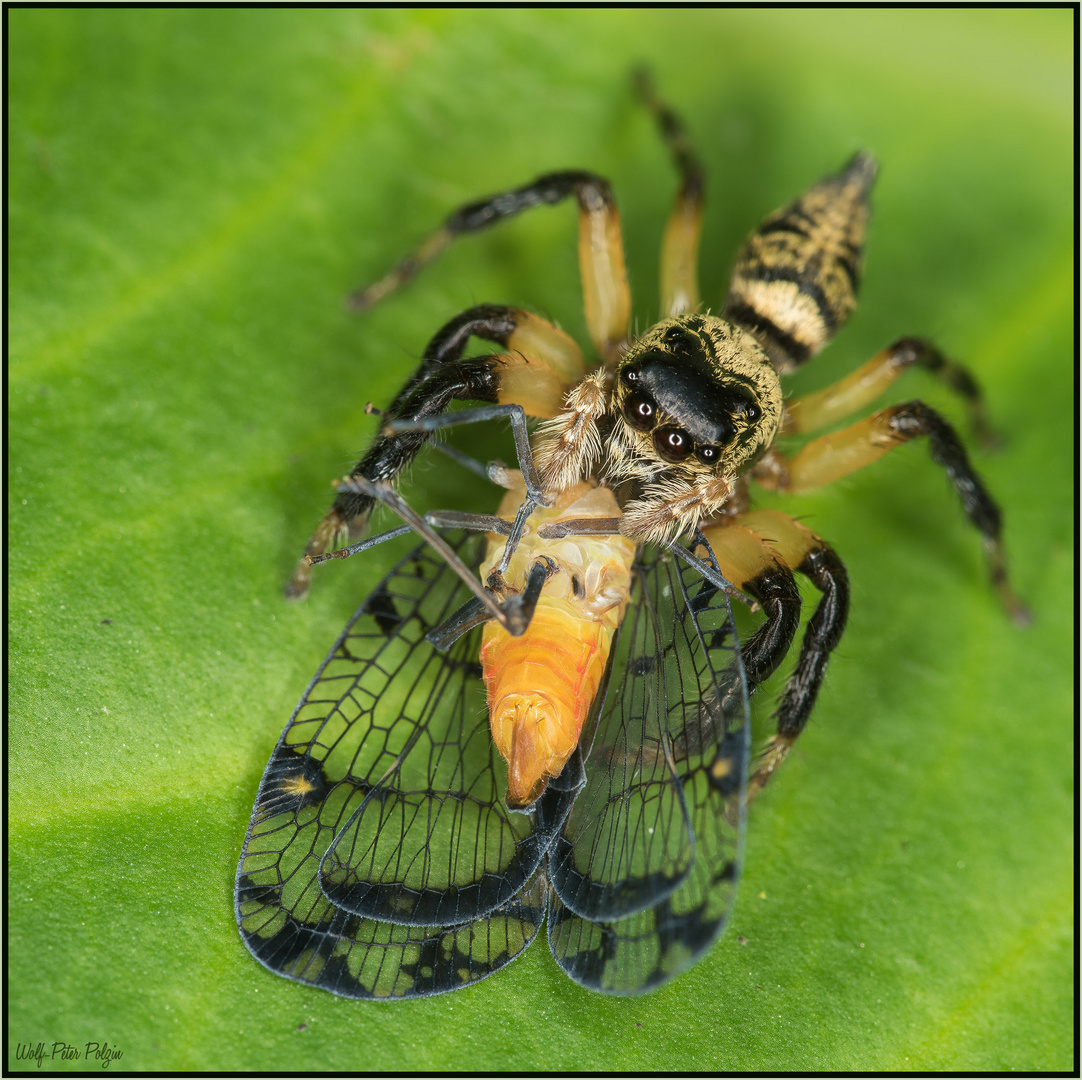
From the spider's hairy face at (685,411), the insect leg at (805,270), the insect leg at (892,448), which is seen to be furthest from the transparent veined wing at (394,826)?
the insect leg at (805,270)

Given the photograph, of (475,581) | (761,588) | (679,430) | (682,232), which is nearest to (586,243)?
(682,232)

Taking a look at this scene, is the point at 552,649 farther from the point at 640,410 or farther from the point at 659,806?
the point at 640,410

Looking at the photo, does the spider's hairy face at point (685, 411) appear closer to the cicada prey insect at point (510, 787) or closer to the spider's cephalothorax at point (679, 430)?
the spider's cephalothorax at point (679, 430)

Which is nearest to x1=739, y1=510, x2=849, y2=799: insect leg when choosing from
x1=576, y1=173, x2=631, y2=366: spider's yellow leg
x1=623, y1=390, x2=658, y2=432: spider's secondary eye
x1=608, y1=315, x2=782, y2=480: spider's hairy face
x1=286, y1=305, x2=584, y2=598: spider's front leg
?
x1=608, y1=315, x2=782, y2=480: spider's hairy face

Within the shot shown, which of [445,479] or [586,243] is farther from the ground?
→ [586,243]

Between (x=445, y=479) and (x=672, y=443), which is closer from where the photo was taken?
(x=672, y=443)
